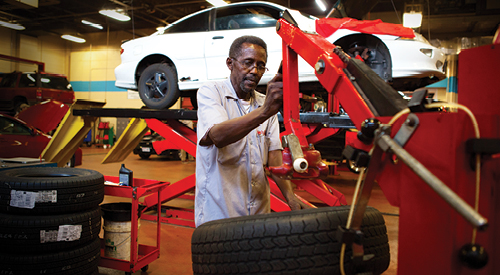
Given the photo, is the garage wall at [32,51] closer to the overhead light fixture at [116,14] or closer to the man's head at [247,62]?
the overhead light fixture at [116,14]

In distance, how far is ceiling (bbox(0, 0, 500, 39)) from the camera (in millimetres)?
9031

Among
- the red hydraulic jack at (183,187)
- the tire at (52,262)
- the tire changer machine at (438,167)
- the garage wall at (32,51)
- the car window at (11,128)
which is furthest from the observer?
the garage wall at (32,51)

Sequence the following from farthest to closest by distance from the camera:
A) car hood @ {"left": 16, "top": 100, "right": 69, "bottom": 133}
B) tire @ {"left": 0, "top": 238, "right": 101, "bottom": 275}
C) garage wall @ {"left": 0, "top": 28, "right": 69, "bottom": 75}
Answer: garage wall @ {"left": 0, "top": 28, "right": 69, "bottom": 75}
car hood @ {"left": 16, "top": 100, "right": 69, "bottom": 133}
tire @ {"left": 0, "top": 238, "right": 101, "bottom": 275}

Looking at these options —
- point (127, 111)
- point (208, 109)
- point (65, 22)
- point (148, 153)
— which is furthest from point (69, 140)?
point (65, 22)

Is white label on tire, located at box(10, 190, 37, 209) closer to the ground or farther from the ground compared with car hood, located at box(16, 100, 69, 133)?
closer to the ground

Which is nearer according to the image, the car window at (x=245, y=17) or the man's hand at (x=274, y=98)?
the man's hand at (x=274, y=98)

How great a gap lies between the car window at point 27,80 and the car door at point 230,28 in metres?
8.92

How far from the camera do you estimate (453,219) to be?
0.64 meters

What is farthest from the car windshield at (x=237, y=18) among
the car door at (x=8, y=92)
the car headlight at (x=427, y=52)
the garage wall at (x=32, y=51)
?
the garage wall at (x=32, y=51)

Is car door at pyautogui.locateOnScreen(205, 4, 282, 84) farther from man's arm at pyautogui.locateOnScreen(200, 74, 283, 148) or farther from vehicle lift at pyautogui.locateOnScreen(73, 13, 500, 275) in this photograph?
vehicle lift at pyautogui.locateOnScreen(73, 13, 500, 275)

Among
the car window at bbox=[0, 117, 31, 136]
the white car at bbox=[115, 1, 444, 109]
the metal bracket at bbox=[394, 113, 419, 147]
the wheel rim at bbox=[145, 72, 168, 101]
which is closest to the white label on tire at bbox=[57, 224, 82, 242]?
the metal bracket at bbox=[394, 113, 419, 147]

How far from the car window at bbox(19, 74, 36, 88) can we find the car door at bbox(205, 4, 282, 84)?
8915mm

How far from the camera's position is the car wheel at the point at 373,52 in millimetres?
3775

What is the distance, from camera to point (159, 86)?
15.7ft
